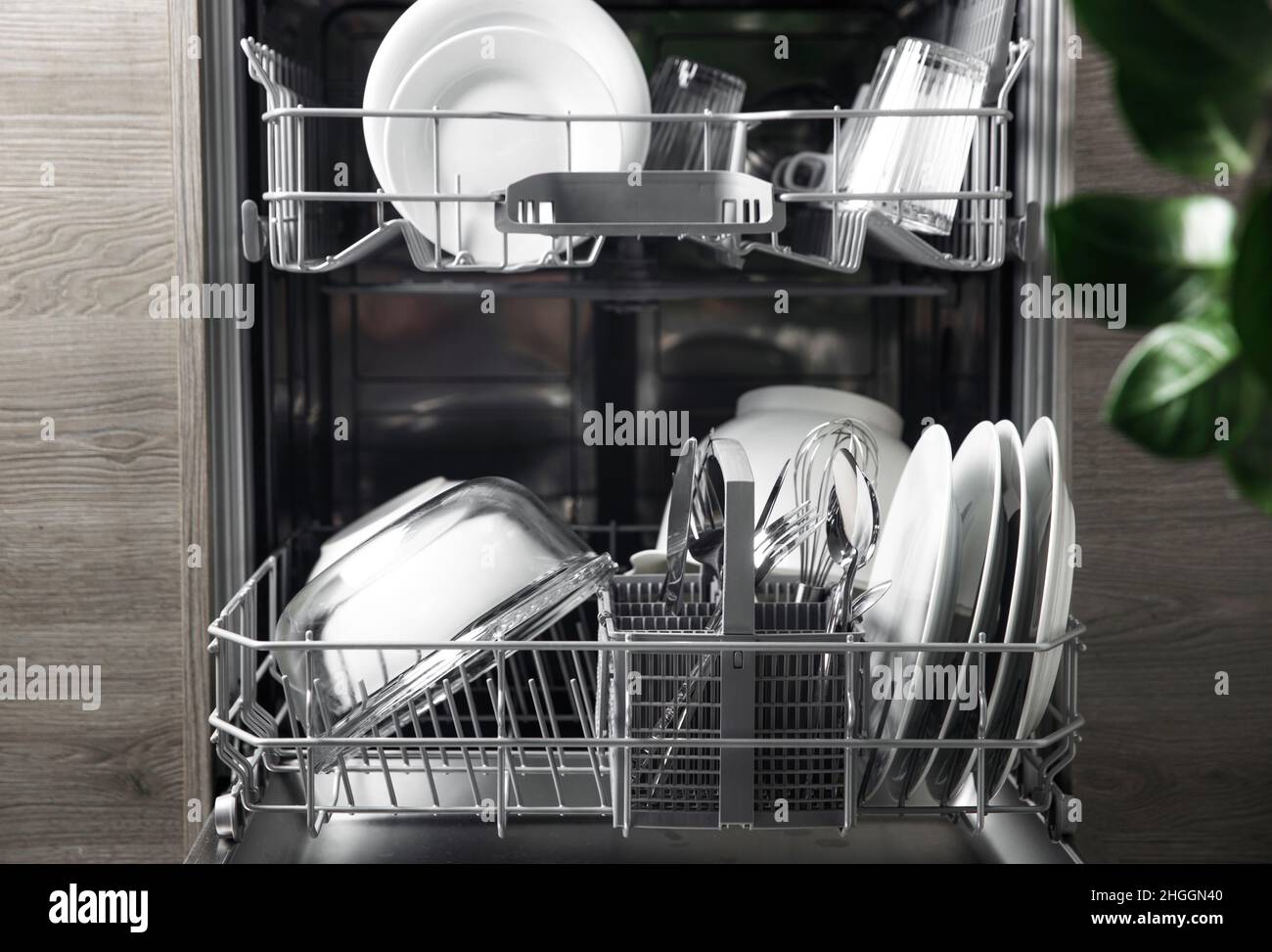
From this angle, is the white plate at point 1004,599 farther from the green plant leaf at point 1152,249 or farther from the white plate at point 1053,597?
the green plant leaf at point 1152,249

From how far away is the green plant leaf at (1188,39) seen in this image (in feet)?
0.76

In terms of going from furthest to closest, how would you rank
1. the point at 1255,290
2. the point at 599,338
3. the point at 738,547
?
the point at 599,338
the point at 738,547
the point at 1255,290

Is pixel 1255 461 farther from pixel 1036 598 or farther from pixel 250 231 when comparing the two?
pixel 250 231

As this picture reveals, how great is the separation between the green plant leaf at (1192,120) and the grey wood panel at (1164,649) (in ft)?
1.94

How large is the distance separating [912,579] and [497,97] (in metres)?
0.45

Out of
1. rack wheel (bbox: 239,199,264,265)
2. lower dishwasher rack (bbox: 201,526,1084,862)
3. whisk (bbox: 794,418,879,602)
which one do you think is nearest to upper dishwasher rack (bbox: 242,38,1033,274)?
rack wheel (bbox: 239,199,264,265)

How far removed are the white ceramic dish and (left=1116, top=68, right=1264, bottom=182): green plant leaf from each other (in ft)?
1.98

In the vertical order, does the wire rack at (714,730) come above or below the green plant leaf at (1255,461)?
below

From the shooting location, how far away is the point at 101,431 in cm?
83

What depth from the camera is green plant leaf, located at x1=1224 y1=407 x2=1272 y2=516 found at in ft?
0.80

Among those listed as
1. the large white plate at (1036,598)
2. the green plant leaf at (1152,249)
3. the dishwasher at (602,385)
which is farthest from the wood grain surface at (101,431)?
the green plant leaf at (1152,249)

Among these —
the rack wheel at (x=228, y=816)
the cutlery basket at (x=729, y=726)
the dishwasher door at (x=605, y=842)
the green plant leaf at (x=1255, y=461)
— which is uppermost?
the green plant leaf at (x=1255, y=461)

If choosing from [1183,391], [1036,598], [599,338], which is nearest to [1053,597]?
[1036,598]

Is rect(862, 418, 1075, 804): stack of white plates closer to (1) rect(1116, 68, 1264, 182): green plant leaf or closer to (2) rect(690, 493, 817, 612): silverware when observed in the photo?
(2) rect(690, 493, 817, 612): silverware
